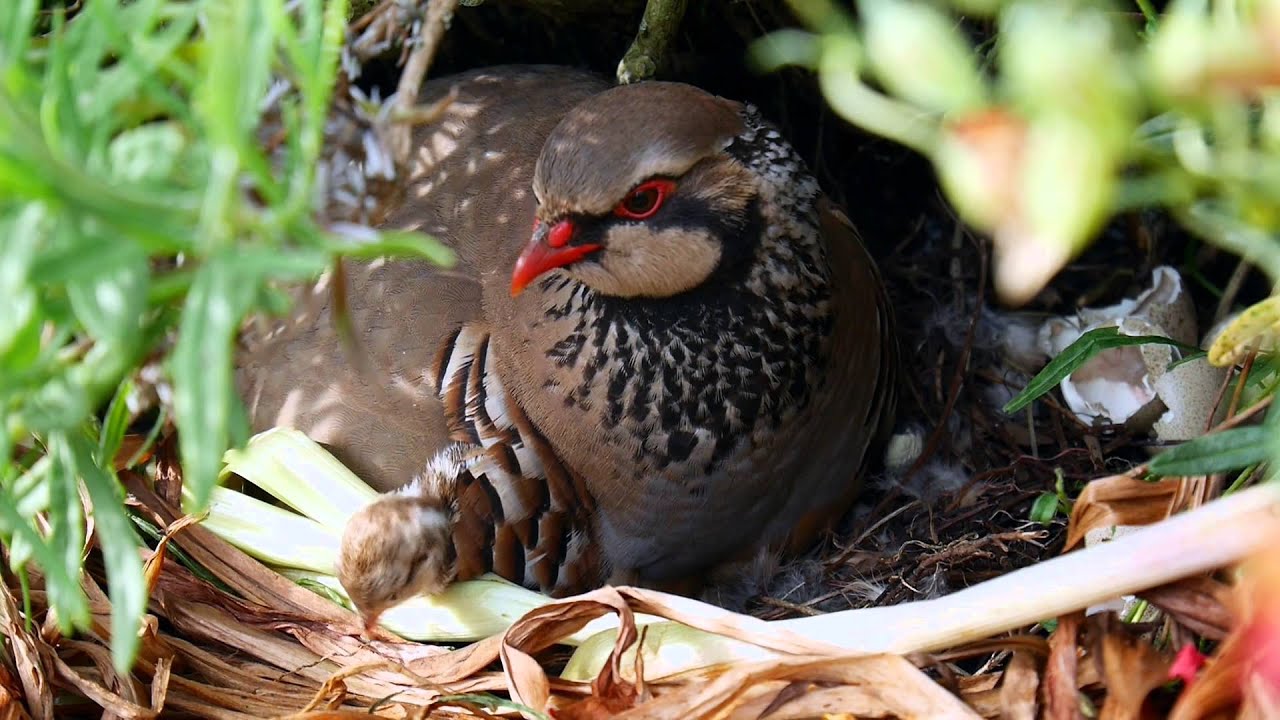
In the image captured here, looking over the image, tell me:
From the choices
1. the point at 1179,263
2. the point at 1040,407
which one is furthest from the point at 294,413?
the point at 1179,263

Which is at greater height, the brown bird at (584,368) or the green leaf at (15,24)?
the green leaf at (15,24)

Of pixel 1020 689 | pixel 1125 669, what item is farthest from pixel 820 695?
pixel 1125 669

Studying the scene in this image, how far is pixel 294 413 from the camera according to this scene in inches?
101

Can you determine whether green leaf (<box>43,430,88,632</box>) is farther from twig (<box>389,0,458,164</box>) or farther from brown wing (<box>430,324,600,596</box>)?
brown wing (<box>430,324,600,596</box>)

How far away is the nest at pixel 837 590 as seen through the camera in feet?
5.54

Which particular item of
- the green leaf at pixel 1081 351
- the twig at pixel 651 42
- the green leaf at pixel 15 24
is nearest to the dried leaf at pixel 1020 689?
the green leaf at pixel 1081 351

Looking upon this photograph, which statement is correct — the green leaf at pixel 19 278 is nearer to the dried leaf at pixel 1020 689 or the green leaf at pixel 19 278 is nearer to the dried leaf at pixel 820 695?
the dried leaf at pixel 820 695

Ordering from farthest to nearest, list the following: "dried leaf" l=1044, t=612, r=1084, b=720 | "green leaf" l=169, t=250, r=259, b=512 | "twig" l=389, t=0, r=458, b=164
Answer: "dried leaf" l=1044, t=612, r=1084, b=720 < "twig" l=389, t=0, r=458, b=164 < "green leaf" l=169, t=250, r=259, b=512

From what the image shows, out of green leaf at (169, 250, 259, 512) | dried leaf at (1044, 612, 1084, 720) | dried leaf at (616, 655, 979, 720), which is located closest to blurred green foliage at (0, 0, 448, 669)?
green leaf at (169, 250, 259, 512)

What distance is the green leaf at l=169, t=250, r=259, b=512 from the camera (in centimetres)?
93

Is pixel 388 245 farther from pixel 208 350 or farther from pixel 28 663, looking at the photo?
pixel 28 663

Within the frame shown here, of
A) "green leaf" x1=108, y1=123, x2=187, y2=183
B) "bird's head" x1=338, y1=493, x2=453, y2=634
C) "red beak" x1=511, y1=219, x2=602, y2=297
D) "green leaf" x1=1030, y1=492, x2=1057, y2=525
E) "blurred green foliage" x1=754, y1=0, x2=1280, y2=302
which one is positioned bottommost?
"bird's head" x1=338, y1=493, x2=453, y2=634

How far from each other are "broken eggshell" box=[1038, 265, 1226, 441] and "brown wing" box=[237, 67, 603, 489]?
148cm

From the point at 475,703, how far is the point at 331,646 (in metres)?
0.53
